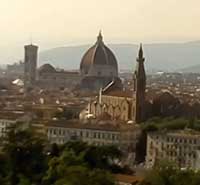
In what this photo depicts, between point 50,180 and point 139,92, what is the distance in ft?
101

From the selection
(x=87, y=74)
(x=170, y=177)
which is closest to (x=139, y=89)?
(x=170, y=177)

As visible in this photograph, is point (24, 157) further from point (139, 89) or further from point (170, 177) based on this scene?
point (139, 89)

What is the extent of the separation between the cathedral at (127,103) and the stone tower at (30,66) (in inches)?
1750

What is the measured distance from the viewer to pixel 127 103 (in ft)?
190

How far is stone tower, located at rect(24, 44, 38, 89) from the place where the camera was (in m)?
114

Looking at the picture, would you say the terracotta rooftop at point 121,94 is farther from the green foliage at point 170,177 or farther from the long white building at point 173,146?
the green foliage at point 170,177

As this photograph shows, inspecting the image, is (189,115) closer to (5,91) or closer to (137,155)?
(137,155)

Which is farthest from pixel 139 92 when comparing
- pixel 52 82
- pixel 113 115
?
pixel 52 82

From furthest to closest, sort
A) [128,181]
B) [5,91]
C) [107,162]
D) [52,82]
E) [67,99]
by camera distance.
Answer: [52,82], [5,91], [67,99], [107,162], [128,181]

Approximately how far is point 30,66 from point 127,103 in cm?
6238

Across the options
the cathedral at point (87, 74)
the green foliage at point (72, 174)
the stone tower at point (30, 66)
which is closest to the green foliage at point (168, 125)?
the green foliage at point (72, 174)

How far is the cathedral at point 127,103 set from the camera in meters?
55.6

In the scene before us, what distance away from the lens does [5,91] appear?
97.4m

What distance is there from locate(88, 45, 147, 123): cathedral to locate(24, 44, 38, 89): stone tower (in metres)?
44.4
